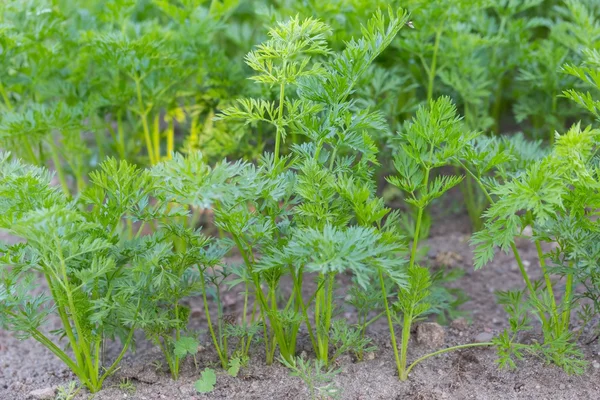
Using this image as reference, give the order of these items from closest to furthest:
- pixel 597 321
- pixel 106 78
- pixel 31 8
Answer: pixel 597 321 < pixel 31 8 < pixel 106 78

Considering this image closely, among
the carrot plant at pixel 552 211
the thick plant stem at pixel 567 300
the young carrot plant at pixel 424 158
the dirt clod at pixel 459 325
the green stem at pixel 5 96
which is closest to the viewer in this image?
the carrot plant at pixel 552 211

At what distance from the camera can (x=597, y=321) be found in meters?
2.40

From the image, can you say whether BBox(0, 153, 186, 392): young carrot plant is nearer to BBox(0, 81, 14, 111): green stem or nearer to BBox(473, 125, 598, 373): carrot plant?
BBox(0, 81, 14, 111): green stem

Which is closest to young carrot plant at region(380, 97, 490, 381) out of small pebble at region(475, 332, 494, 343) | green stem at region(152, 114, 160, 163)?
small pebble at region(475, 332, 494, 343)

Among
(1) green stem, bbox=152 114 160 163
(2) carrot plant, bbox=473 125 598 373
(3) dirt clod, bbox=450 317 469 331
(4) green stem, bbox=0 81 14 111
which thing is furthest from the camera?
(1) green stem, bbox=152 114 160 163

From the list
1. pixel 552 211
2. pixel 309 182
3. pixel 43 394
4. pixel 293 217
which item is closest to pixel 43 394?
pixel 43 394

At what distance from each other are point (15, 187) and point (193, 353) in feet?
2.18

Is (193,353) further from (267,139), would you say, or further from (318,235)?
(267,139)

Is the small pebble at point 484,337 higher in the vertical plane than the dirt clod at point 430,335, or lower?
lower

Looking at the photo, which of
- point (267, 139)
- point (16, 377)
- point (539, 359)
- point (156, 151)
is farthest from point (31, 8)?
point (539, 359)

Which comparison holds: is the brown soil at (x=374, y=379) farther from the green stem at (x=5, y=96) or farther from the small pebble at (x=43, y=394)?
the green stem at (x=5, y=96)

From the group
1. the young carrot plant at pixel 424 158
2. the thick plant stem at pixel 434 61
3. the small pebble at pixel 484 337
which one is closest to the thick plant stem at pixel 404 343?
the young carrot plant at pixel 424 158

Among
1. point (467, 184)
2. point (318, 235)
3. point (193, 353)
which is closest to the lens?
point (318, 235)

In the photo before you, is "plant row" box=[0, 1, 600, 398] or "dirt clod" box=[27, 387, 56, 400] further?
"dirt clod" box=[27, 387, 56, 400]
